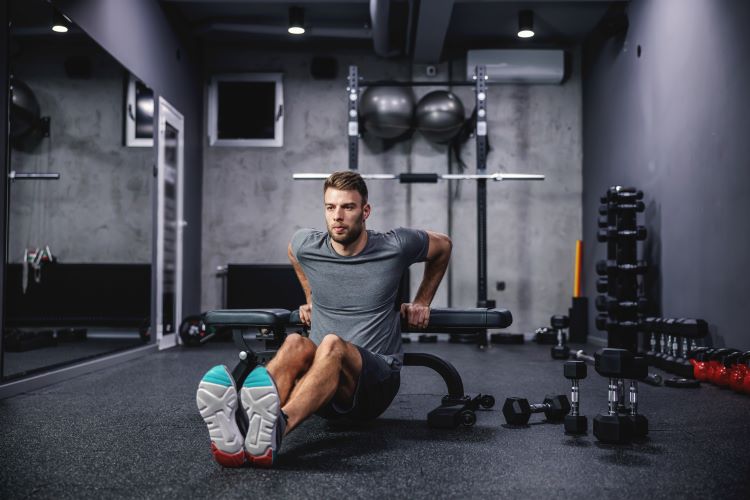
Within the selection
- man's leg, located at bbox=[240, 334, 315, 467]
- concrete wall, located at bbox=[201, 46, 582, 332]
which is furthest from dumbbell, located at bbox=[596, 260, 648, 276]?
man's leg, located at bbox=[240, 334, 315, 467]

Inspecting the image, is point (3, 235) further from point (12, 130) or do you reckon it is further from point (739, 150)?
point (739, 150)

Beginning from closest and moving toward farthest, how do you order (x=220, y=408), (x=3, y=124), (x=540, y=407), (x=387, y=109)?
(x=220, y=408), (x=540, y=407), (x=3, y=124), (x=387, y=109)

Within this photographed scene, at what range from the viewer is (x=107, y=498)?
5.16 ft

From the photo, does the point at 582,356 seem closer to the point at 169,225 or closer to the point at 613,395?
the point at 613,395

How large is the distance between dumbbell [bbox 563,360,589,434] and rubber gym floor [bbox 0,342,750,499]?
0.05 meters

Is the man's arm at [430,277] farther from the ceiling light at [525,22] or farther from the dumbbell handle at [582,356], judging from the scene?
the ceiling light at [525,22]

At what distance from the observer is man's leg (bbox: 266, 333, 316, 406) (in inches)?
74.6

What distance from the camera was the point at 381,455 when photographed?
1.99 m

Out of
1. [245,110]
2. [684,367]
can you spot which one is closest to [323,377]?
[684,367]

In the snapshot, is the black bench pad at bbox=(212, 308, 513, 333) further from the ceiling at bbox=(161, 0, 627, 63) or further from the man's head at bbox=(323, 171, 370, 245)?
the ceiling at bbox=(161, 0, 627, 63)

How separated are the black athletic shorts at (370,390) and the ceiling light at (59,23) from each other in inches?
110

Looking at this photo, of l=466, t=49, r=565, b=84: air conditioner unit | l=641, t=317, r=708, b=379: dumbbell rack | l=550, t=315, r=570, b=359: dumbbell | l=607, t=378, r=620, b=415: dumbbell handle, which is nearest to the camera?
l=607, t=378, r=620, b=415: dumbbell handle

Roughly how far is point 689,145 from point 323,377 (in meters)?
3.24

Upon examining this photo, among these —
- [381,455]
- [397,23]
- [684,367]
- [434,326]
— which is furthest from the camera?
[397,23]
